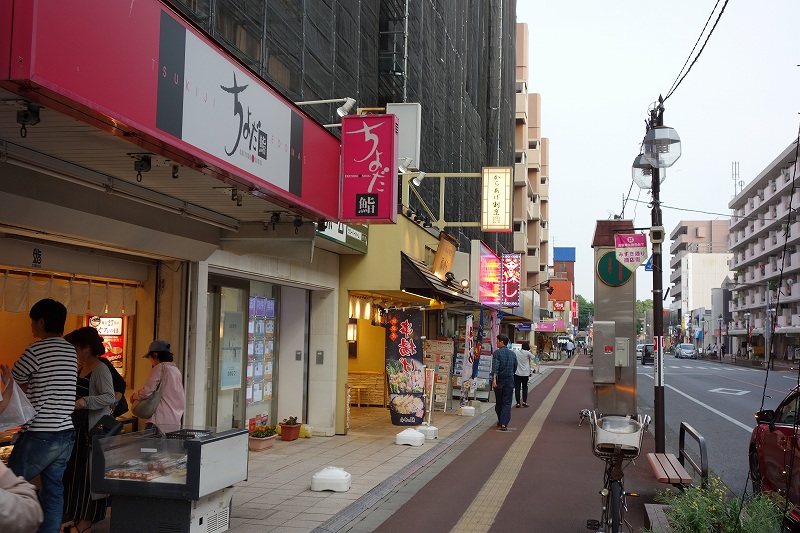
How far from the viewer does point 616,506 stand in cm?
708

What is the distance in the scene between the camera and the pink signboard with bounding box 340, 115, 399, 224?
9992 mm

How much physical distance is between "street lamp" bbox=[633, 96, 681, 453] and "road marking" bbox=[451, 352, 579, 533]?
2378 millimetres

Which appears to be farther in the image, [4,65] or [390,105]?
[390,105]

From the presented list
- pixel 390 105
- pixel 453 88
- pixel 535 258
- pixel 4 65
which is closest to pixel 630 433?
pixel 4 65

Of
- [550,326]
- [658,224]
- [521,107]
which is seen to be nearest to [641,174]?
[658,224]

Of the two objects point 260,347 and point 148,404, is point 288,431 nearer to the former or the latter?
point 260,347

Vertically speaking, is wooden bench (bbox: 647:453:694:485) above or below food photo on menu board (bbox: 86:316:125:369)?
below

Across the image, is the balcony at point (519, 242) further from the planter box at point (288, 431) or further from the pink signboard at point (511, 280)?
the planter box at point (288, 431)

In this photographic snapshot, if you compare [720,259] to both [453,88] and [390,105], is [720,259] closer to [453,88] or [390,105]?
[453,88]

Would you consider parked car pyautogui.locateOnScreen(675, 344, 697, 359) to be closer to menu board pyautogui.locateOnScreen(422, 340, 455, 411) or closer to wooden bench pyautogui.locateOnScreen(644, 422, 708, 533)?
menu board pyautogui.locateOnScreen(422, 340, 455, 411)

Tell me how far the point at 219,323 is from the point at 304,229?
10.6ft

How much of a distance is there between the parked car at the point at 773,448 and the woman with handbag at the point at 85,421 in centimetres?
687

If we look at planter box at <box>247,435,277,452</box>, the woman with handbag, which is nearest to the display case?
the woman with handbag

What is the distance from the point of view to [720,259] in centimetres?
11931
